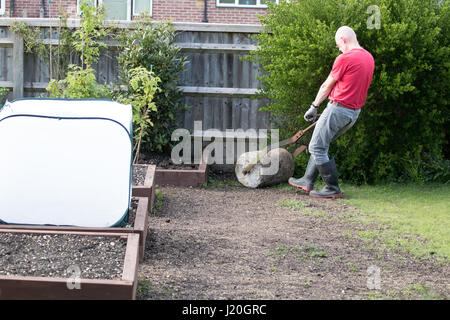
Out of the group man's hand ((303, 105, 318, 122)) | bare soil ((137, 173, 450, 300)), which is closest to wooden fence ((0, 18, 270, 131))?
man's hand ((303, 105, 318, 122))

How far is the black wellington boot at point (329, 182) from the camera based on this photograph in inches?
294

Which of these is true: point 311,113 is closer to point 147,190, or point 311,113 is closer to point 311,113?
point 311,113

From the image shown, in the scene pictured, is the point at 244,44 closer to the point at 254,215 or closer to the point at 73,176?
the point at 254,215

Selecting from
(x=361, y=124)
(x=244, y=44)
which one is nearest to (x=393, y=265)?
(x=361, y=124)

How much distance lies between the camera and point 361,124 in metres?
8.24

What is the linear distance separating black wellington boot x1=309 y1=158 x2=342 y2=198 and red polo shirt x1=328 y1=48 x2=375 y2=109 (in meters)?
0.79

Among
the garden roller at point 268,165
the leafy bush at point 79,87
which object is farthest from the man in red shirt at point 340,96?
the leafy bush at point 79,87

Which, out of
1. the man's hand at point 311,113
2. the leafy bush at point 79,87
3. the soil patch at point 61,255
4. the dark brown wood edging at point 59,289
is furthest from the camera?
the man's hand at point 311,113

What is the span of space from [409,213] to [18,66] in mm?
6201

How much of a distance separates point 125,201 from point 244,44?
17.7 ft

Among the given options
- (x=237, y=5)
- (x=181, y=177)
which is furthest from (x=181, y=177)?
(x=237, y=5)

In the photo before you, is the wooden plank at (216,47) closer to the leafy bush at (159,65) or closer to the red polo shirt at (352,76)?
the leafy bush at (159,65)

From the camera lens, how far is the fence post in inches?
367
